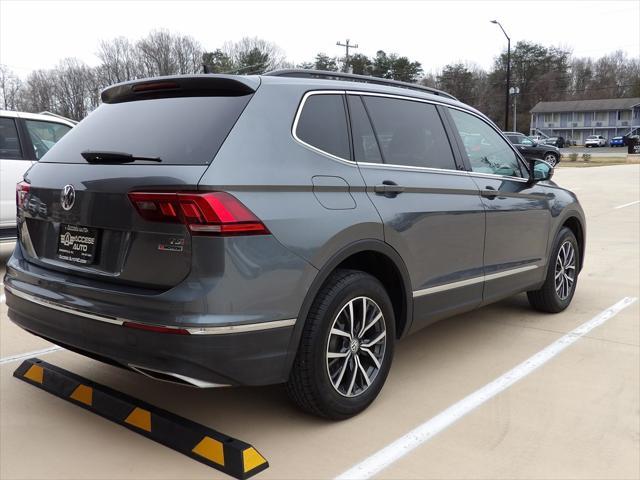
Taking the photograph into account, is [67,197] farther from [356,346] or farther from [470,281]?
[470,281]

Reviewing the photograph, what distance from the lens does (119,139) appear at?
3.02 meters

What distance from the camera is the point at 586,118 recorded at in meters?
98.4

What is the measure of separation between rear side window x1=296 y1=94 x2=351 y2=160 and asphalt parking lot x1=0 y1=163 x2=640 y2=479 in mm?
1481

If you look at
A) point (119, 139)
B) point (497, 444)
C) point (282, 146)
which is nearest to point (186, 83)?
point (119, 139)

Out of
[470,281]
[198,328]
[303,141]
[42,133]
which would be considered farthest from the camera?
[42,133]

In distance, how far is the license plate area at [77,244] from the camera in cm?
283

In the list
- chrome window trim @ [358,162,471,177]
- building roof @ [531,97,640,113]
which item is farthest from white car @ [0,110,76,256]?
building roof @ [531,97,640,113]

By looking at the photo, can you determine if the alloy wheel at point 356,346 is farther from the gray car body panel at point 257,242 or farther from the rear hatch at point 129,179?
the rear hatch at point 129,179

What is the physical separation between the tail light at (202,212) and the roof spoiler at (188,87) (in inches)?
25.3

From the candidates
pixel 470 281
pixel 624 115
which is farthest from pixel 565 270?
pixel 624 115

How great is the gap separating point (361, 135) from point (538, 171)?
2.17m

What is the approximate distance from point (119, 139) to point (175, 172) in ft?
2.07

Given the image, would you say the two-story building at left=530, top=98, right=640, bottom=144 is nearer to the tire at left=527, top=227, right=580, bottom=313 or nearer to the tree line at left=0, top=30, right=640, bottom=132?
the tree line at left=0, top=30, right=640, bottom=132

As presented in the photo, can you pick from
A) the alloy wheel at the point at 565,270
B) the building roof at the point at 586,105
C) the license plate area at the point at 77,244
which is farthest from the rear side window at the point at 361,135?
the building roof at the point at 586,105
